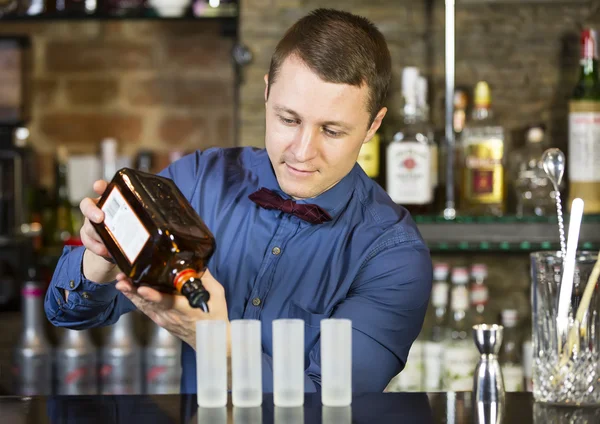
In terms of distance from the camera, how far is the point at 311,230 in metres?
1.53

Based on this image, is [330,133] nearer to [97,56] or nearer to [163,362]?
[163,362]

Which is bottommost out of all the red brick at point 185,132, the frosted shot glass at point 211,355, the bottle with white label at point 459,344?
the bottle with white label at point 459,344

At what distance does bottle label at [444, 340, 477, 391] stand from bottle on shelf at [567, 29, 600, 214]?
0.44m

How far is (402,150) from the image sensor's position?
7.29 ft

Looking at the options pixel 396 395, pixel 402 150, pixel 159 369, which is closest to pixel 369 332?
pixel 396 395

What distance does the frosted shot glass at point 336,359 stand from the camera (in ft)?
3.45

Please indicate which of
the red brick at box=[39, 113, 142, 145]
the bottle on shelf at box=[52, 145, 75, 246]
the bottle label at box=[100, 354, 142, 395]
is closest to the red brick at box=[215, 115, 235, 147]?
the red brick at box=[39, 113, 142, 145]

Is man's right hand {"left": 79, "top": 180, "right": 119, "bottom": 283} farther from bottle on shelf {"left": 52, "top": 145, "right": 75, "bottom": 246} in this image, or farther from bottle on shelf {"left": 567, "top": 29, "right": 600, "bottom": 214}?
bottle on shelf {"left": 567, "top": 29, "right": 600, "bottom": 214}

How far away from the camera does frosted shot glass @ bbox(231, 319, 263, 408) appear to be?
104 centimetres

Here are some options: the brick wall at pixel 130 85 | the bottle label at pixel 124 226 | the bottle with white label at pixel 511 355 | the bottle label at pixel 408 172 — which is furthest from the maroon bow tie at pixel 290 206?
the brick wall at pixel 130 85

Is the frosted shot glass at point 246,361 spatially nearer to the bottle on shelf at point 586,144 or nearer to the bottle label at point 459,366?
the bottle label at point 459,366

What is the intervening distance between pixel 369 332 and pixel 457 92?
1.10 m

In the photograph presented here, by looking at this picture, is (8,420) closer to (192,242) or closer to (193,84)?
(192,242)

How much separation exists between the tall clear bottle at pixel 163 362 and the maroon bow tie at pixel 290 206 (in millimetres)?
905
